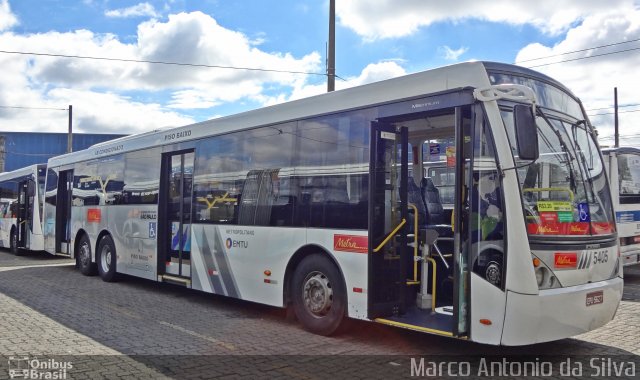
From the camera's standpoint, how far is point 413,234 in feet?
22.5

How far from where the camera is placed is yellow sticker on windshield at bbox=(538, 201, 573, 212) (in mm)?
5348

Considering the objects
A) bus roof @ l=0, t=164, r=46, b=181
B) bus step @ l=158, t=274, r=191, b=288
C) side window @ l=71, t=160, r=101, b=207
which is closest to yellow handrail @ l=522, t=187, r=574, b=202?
bus step @ l=158, t=274, r=191, b=288

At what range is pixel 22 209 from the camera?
1841 cm

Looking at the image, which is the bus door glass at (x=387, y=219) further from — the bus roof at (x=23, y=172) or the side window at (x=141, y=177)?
the bus roof at (x=23, y=172)

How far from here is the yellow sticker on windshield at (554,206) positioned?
5.35m

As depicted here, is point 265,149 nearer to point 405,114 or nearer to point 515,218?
point 405,114

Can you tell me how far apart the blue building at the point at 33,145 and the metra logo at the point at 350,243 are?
49.0m

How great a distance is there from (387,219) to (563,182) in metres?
1.96

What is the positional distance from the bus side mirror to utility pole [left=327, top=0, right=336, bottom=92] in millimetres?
9018

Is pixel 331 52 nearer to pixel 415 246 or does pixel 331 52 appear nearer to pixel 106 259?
pixel 106 259

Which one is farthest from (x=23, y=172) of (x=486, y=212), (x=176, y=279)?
(x=486, y=212)

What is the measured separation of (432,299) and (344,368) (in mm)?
1451

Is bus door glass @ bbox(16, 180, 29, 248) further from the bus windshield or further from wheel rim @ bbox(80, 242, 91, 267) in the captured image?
the bus windshield

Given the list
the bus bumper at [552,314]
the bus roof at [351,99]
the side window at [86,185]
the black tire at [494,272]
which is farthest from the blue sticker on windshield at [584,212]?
the side window at [86,185]
